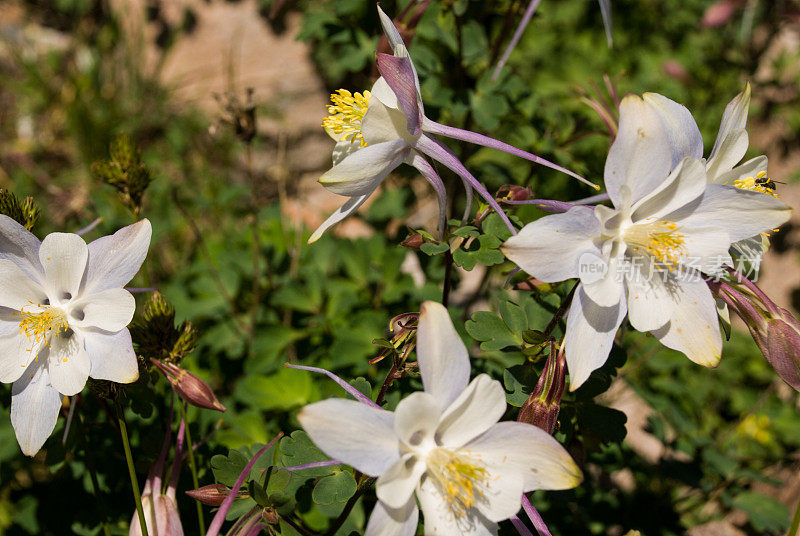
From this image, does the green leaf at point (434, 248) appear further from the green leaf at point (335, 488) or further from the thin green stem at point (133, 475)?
the thin green stem at point (133, 475)

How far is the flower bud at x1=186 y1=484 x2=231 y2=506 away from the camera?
48.1 inches

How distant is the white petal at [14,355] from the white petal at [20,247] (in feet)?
0.42

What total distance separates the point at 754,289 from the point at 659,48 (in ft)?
10.6

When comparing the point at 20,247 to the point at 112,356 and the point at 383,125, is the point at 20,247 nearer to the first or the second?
the point at 112,356

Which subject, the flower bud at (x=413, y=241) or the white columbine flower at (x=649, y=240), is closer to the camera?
the white columbine flower at (x=649, y=240)

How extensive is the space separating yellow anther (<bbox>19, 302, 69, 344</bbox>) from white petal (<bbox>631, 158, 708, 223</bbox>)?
1.19 metres

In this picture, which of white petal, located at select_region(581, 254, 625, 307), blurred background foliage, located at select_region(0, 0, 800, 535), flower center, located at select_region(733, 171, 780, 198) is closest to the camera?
white petal, located at select_region(581, 254, 625, 307)

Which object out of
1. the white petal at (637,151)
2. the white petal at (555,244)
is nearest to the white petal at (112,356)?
the white petal at (555,244)

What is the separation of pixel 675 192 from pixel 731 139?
0.65 ft

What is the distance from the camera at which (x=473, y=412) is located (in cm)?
106

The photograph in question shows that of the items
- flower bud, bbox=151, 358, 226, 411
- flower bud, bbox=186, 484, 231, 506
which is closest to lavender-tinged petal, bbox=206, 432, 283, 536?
flower bud, bbox=186, 484, 231, 506

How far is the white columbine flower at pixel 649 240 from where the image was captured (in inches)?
42.8

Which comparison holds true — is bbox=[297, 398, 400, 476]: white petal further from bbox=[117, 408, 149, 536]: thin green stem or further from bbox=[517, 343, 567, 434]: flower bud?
bbox=[117, 408, 149, 536]: thin green stem

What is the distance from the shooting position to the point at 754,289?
120 centimetres
